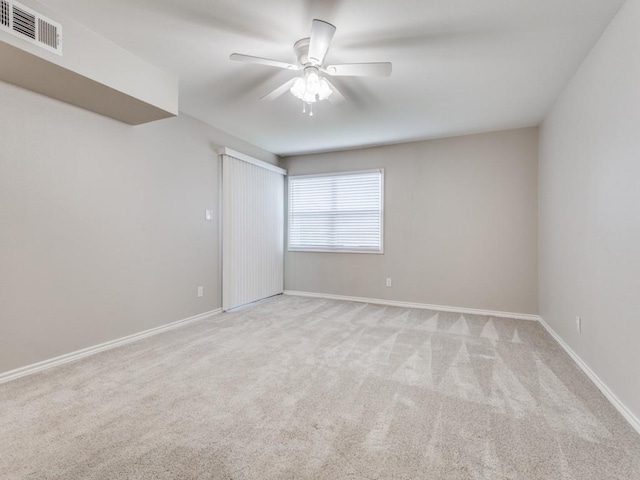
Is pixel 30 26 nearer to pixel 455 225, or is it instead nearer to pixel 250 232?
pixel 250 232

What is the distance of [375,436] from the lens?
162 cm

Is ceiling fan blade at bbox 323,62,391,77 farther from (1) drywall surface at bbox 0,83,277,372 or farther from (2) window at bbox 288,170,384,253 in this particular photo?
(2) window at bbox 288,170,384,253

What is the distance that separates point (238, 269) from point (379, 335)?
2.21 metres

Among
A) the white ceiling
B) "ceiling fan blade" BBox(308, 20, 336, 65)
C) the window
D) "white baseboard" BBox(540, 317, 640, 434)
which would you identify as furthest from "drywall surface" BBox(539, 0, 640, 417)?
the window

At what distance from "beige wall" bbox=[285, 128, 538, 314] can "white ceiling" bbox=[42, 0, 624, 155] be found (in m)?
0.70

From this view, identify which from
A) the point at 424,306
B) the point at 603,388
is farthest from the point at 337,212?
the point at 603,388

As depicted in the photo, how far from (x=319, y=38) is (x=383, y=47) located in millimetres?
706

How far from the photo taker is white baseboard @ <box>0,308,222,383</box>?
2.24m

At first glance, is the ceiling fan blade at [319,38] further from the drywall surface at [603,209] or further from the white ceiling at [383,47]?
the drywall surface at [603,209]

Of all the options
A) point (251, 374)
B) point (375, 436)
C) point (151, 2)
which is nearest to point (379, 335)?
point (251, 374)

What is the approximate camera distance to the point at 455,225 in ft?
14.2

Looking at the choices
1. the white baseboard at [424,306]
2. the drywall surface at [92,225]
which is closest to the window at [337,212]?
the white baseboard at [424,306]

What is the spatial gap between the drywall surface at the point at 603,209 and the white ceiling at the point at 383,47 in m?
0.27

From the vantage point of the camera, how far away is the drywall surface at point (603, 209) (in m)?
1.76
